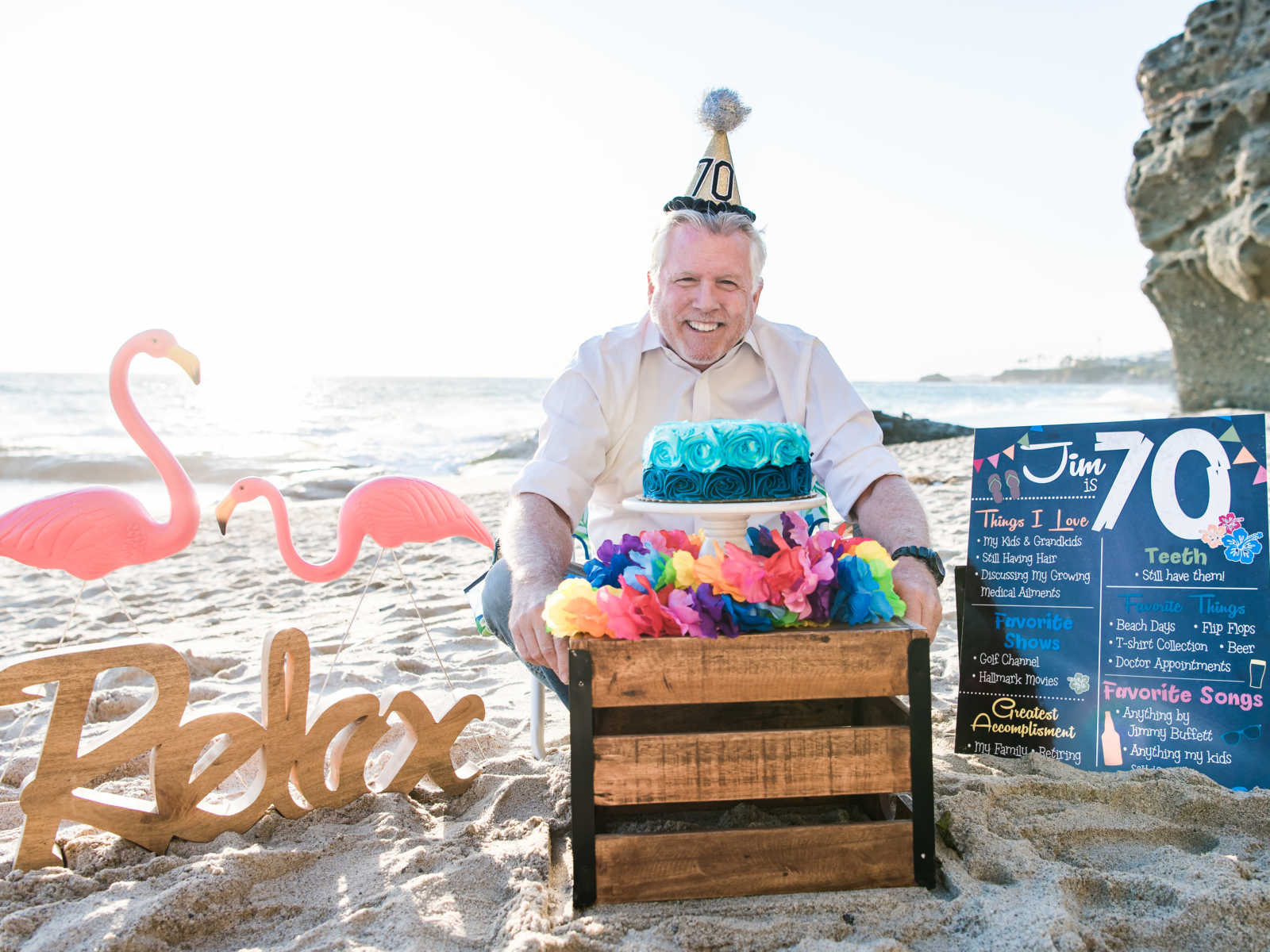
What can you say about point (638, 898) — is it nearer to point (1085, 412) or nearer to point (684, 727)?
point (684, 727)

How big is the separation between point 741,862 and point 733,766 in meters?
0.21

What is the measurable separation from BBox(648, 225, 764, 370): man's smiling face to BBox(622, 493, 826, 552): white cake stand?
2.37 feet

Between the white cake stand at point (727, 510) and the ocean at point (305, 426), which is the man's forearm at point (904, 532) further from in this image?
the ocean at point (305, 426)

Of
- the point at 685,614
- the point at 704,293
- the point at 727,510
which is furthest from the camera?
the point at 704,293

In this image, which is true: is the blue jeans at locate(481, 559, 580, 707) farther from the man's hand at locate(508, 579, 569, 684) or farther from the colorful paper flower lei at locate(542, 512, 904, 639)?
the colorful paper flower lei at locate(542, 512, 904, 639)

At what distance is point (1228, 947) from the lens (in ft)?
4.83

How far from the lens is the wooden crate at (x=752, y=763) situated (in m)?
1.60

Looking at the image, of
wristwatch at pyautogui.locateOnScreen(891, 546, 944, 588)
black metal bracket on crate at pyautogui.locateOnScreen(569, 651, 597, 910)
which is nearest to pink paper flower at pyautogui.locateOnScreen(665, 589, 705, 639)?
black metal bracket on crate at pyautogui.locateOnScreen(569, 651, 597, 910)

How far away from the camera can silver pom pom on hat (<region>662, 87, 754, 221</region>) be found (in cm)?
241

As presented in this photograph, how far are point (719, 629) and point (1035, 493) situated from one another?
4.31 feet

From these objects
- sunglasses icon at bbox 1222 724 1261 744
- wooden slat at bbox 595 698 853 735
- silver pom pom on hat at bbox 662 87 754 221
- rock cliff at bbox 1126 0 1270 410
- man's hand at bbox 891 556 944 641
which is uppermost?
rock cliff at bbox 1126 0 1270 410

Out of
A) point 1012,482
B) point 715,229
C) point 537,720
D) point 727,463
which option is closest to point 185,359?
point 537,720

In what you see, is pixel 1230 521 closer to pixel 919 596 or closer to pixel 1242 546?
pixel 1242 546

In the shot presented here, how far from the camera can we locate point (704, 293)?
2373 mm
